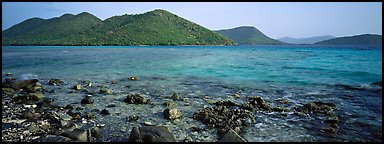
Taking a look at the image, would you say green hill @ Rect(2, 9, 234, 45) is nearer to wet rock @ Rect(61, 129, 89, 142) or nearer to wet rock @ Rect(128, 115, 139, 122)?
wet rock @ Rect(128, 115, 139, 122)

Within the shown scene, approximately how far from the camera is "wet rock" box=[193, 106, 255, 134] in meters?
8.80

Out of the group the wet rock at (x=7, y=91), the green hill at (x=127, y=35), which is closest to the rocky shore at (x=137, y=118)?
the wet rock at (x=7, y=91)

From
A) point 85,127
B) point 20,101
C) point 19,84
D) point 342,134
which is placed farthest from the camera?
point 19,84

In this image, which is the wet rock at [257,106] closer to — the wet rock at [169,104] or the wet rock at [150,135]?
the wet rock at [169,104]

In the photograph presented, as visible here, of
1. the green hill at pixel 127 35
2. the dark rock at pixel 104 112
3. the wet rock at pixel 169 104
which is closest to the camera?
the dark rock at pixel 104 112

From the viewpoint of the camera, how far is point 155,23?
187 metres

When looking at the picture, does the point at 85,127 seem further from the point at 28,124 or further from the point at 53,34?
the point at 53,34

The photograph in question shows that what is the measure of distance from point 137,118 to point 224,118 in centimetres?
373

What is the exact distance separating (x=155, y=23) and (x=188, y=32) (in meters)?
29.0

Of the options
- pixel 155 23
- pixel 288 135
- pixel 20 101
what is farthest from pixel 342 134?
pixel 155 23

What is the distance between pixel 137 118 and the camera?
31.5 feet

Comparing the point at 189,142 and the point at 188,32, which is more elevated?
the point at 188,32

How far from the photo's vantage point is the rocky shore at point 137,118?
23.8 feet

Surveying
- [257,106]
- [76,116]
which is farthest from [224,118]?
[76,116]
